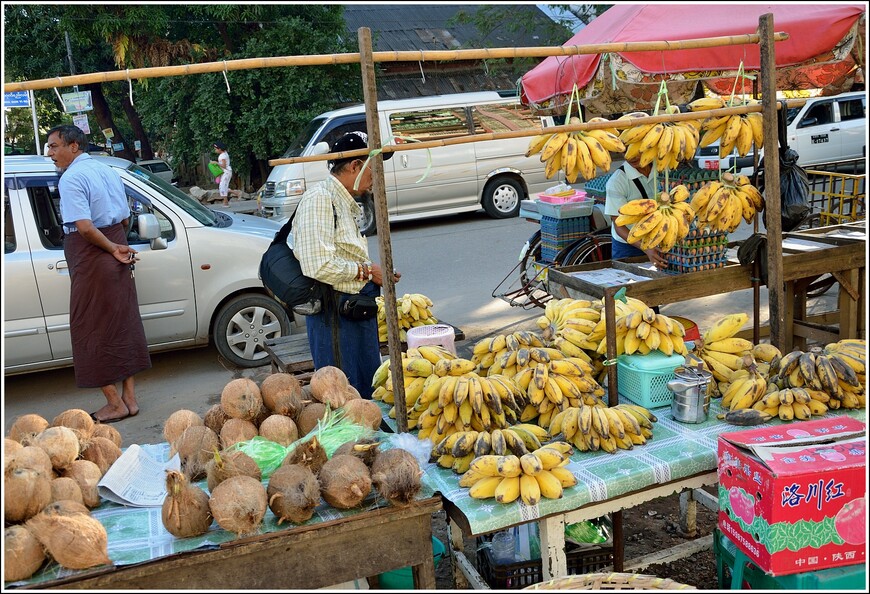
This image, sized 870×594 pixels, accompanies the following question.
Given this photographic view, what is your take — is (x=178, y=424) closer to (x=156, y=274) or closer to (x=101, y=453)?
(x=101, y=453)

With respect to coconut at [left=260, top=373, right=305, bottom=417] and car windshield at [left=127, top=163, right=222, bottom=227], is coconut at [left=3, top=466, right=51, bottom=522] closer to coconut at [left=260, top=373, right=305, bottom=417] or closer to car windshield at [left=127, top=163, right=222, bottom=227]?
coconut at [left=260, top=373, right=305, bottom=417]

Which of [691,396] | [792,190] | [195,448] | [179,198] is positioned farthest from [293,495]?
[179,198]

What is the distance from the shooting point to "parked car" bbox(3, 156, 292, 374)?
591 cm

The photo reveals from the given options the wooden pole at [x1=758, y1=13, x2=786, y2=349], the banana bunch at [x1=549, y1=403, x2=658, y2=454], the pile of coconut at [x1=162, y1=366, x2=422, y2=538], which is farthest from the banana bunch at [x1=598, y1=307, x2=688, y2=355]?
the pile of coconut at [x1=162, y1=366, x2=422, y2=538]

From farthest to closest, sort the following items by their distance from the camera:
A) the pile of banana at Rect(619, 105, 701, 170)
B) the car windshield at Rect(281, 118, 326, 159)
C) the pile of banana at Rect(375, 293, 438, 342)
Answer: the car windshield at Rect(281, 118, 326, 159) < the pile of banana at Rect(375, 293, 438, 342) < the pile of banana at Rect(619, 105, 701, 170)

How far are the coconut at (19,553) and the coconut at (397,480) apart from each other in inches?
41.7

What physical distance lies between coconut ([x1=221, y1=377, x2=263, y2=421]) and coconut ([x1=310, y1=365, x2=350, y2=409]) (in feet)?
0.78

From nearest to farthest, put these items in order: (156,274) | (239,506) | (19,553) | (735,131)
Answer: (19,553) → (239,506) → (735,131) → (156,274)

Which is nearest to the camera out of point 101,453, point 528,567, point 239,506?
point 239,506

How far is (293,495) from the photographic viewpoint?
2.45 m

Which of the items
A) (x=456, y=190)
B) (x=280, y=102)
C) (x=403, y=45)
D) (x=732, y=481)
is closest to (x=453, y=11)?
(x=403, y=45)

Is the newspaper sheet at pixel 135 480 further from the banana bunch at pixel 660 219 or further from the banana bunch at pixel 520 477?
the banana bunch at pixel 660 219

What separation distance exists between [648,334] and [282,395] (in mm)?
1663

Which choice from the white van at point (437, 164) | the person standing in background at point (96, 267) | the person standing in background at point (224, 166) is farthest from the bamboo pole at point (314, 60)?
the person standing in background at point (224, 166)
